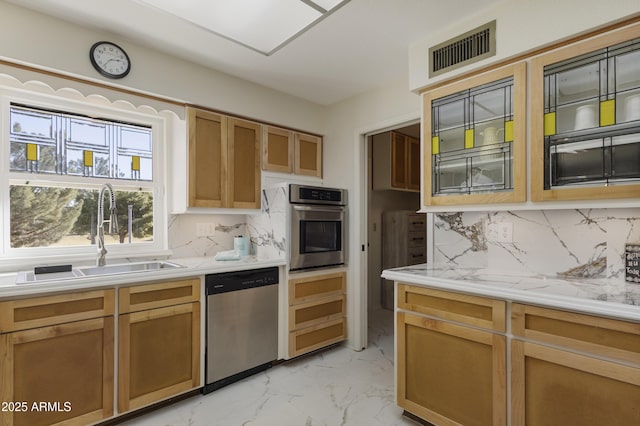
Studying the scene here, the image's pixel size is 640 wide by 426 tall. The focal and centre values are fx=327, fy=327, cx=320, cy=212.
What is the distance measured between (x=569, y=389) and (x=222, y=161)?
2.68 metres

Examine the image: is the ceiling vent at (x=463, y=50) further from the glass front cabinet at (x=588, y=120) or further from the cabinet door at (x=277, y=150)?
the cabinet door at (x=277, y=150)

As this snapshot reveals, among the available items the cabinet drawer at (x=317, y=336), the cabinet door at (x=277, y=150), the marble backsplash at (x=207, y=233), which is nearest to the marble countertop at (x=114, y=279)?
the marble backsplash at (x=207, y=233)

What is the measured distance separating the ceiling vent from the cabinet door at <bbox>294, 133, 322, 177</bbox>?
158 cm

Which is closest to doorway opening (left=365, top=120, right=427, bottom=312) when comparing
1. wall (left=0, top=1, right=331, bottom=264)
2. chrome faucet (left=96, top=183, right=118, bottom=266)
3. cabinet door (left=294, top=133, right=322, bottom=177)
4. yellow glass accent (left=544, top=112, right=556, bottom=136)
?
cabinet door (left=294, top=133, right=322, bottom=177)

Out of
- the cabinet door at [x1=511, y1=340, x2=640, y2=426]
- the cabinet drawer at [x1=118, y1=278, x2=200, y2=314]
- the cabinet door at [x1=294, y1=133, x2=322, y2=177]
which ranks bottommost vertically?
the cabinet door at [x1=511, y1=340, x2=640, y2=426]

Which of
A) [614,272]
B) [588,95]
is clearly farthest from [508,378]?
[588,95]

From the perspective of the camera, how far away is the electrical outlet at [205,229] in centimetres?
303

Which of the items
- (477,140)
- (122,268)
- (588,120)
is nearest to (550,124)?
(588,120)

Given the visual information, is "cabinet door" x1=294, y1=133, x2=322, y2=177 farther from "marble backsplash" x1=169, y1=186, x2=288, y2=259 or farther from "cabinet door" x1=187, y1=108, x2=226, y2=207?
"cabinet door" x1=187, y1=108, x2=226, y2=207

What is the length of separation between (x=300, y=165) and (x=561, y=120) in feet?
7.39

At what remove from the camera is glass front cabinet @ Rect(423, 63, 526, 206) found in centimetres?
181

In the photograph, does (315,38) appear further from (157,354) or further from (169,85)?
(157,354)

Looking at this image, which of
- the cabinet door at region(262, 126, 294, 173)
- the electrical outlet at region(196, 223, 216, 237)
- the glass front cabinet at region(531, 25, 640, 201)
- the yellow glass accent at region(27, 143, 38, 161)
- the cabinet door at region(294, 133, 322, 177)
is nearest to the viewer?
the glass front cabinet at region(531, 25, 640, 201)

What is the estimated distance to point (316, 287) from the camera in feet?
9.96
